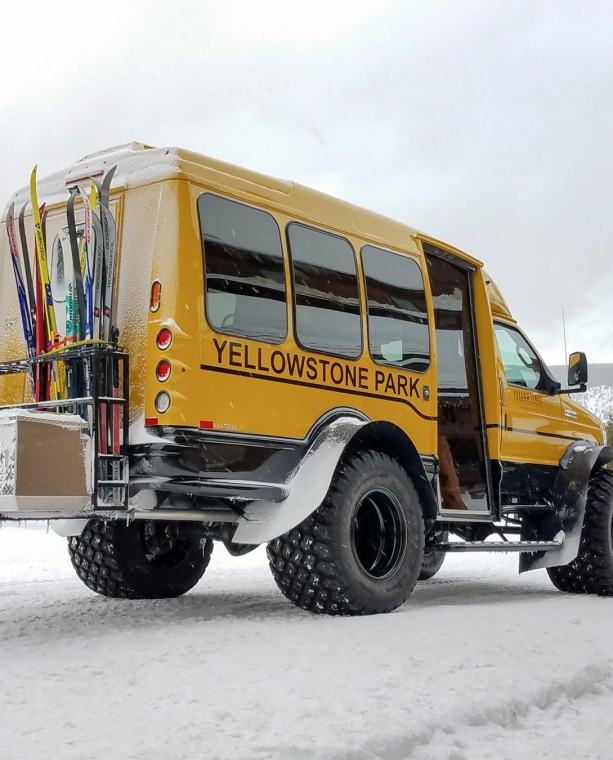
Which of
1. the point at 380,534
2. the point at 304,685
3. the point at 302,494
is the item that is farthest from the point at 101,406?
the point at 380,534

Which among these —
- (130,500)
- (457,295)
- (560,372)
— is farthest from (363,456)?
(560,372)

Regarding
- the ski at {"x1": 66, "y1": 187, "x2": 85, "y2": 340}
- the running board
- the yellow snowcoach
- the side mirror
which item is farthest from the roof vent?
the side mirror

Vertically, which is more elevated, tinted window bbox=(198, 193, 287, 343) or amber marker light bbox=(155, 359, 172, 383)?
tinted window bbox=(198, 193, 287, 343)

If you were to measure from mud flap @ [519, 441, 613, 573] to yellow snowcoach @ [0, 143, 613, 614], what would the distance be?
0.99 m

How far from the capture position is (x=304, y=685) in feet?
11.4

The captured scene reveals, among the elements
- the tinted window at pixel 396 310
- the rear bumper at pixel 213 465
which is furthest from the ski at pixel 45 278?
the tinted window at pixel 396 310

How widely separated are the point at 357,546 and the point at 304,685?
94.9 inches

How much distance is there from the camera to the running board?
6363mm

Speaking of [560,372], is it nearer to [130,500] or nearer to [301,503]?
[301,503]

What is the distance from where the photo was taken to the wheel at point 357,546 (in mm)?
5203

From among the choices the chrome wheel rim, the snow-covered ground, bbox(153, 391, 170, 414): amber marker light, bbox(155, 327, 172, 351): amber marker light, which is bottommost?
the snow-covered ground

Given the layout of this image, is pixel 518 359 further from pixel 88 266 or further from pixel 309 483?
pixel 88 266

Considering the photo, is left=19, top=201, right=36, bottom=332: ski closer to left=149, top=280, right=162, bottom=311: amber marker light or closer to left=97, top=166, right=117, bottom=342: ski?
left=97, top=166, right=117, bottom=342: ski

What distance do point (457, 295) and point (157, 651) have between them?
4.53 m
